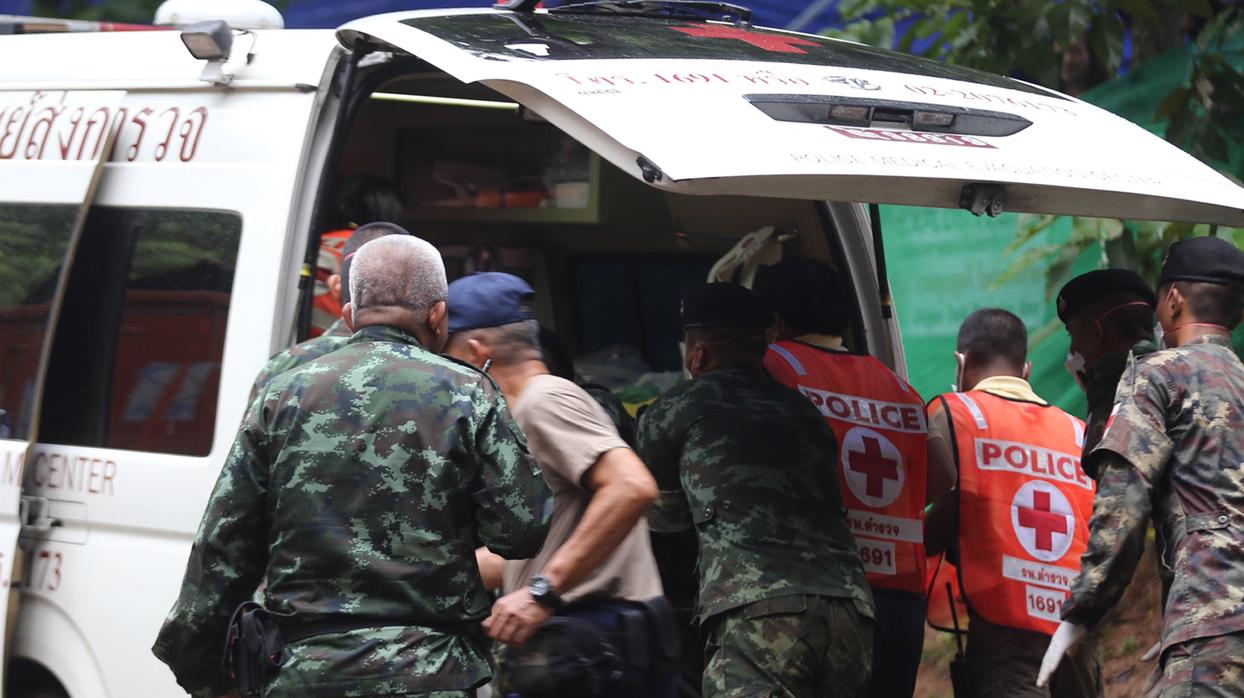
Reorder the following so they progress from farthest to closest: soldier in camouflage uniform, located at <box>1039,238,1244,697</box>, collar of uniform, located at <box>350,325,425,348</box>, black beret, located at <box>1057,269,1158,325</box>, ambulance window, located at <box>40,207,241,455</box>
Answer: black beret, located at <box>1057,269,1158,325</box>, ambulance window, located at <box>40,207,241,455</box>, soldier in camouflage uniform, located at <box>1039,238,1244,697</box>, collar of uniform, located at <box>350,325,425,348</box>

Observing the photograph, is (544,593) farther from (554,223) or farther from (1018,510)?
(554,223)

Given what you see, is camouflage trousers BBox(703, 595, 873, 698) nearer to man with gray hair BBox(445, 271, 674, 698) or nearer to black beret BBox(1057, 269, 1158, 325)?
man with gray hair BBox(445, 271, 674, 698)

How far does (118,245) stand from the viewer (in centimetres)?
480

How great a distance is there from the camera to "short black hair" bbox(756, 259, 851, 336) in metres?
4.98

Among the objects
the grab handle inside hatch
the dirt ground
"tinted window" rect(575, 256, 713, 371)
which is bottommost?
the dirt ground

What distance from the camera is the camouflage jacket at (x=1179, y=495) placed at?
4.04m

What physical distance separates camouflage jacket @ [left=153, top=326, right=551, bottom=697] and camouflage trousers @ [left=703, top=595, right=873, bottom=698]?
100 centimetres

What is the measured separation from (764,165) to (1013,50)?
3393mm

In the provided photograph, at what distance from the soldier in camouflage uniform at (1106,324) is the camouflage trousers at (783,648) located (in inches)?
43.6

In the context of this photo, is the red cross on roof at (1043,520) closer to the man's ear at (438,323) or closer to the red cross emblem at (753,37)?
the red cross emblem at (753,37)

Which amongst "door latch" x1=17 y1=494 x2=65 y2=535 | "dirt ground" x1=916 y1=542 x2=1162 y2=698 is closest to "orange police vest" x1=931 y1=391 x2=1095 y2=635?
"dirt ground" x1=916 y1=542 x2=1162 y2=698

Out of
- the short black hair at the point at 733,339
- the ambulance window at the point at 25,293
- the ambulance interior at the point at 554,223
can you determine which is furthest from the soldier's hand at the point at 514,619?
the ambulance interior at the point at 554,223

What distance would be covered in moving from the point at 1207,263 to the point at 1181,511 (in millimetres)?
670

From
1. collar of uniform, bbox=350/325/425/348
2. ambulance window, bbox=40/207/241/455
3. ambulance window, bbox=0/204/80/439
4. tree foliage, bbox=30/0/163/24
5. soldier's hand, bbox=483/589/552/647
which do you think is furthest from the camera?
tree foliage, bbox=30/0/163/24
